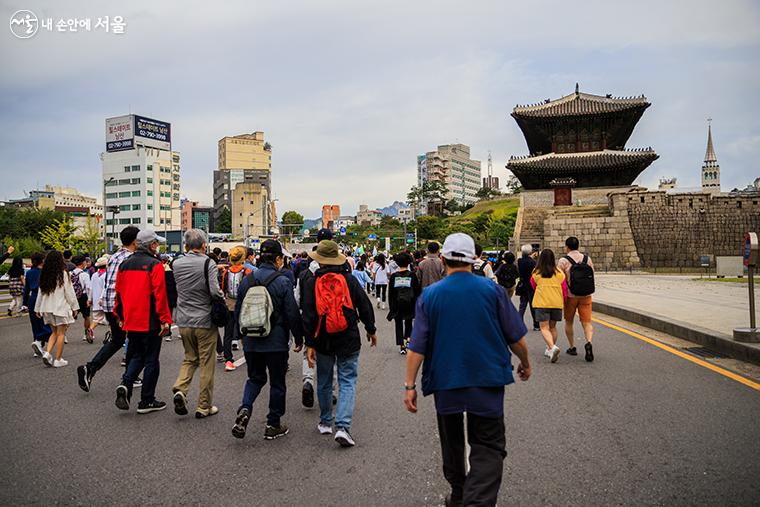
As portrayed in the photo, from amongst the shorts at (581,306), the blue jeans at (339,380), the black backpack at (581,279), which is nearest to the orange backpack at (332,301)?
the blue jeans at (339,380)

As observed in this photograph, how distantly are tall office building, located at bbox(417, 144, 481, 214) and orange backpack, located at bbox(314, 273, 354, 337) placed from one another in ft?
486

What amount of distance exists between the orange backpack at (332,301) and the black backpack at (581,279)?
4.64 metres

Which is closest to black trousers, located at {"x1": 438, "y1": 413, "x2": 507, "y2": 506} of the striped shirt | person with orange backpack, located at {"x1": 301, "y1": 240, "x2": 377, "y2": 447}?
person with orange backpack, located at {"x1": 301, "y1": 240, "x2": 377, "y2": 447}

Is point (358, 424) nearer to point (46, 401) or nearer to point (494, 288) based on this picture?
point (494, 288)

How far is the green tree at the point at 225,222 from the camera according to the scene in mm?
114312

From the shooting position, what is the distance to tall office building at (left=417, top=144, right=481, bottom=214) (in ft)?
519

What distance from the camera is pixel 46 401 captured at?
264 inches

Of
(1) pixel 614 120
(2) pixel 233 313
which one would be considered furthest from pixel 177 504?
(1) pixel 614 120

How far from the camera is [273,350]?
5.24m

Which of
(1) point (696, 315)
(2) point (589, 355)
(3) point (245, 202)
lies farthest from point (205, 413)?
(3) point (245, 202)

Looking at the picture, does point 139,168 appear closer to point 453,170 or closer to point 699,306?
point 699,306

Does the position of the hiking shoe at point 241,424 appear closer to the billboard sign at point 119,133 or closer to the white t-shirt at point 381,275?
the white t-shirt at point 381,275

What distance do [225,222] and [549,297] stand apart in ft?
368

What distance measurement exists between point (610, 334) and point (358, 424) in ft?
24.1
